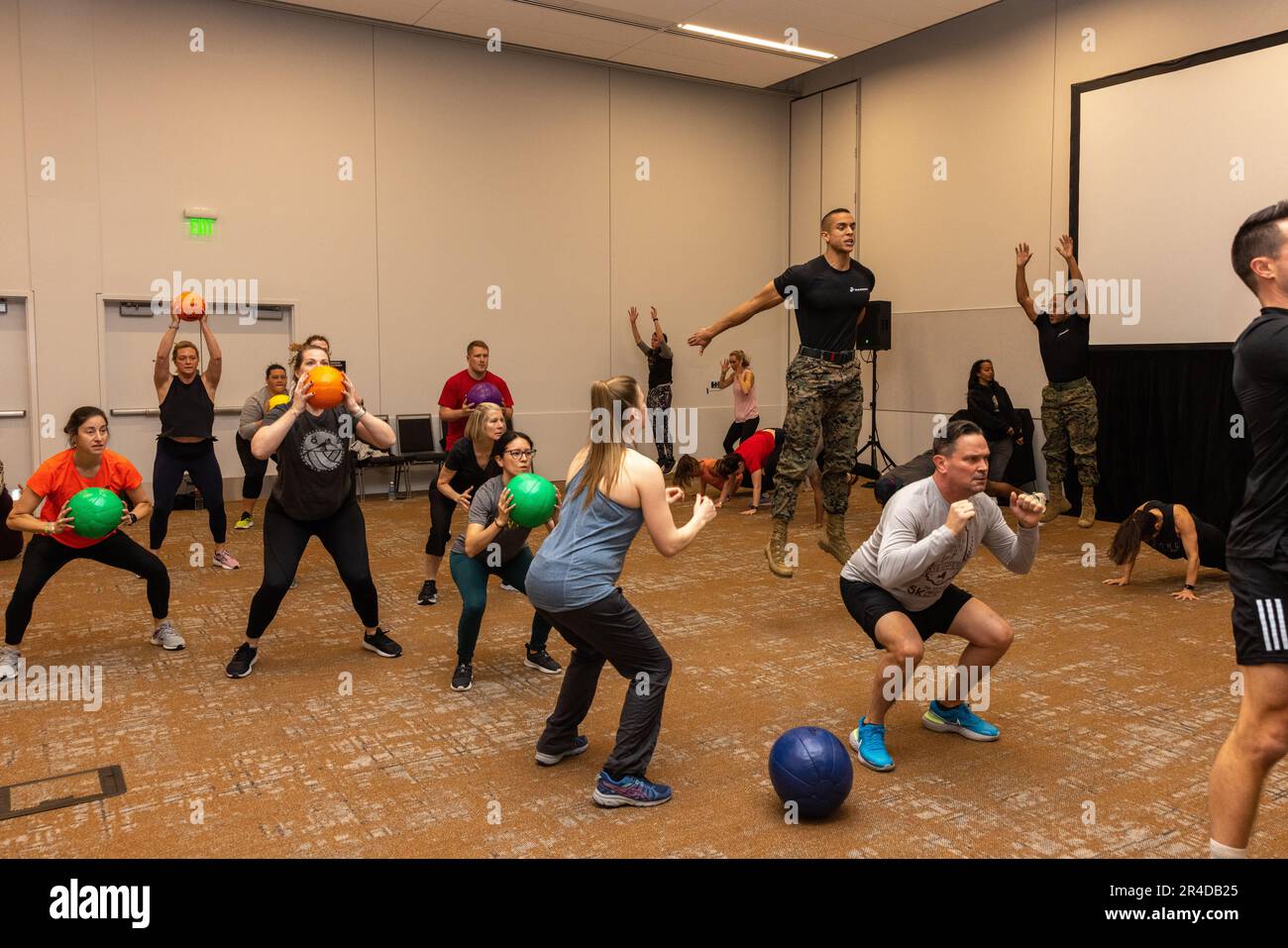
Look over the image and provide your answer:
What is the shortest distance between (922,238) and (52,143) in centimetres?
838

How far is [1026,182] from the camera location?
9648 mm

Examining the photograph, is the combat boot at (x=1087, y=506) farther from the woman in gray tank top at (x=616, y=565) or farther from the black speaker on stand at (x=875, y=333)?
the woman in gray tank top at (x=616, y=565)

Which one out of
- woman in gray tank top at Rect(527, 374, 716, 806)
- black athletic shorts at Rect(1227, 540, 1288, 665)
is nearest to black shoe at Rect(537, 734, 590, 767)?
woman in gray tank top at Rect(527, 374, 716, 806)

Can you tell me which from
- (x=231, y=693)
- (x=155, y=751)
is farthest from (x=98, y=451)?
(x=155, y=751)

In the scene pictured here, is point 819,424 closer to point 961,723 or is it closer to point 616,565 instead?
point 961,723

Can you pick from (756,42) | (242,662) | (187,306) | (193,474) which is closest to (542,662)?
(242,662)

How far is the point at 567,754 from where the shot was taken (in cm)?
352

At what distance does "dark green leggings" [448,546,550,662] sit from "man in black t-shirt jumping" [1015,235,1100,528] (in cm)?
552

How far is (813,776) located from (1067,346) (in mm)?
6327

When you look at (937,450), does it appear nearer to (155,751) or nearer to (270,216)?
(155,751)

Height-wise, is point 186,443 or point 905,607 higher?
point 186,443

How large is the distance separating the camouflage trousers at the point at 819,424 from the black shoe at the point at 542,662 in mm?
1813

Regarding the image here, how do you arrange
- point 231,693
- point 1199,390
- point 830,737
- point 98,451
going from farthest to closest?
point 1199,390
point 98,451
point 231,693
point 830,737

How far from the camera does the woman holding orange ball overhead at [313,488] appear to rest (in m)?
4.42
